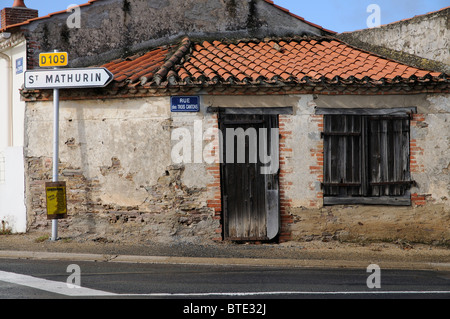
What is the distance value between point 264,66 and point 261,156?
214 centimetres

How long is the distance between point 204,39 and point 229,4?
3.73 ft

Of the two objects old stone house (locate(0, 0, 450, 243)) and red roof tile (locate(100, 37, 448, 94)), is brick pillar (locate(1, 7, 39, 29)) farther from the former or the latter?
old stone house (locate(0, 0, 450, 243))

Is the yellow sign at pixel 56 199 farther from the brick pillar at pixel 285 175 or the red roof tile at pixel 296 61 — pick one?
the brick pillar at pixel 285 175

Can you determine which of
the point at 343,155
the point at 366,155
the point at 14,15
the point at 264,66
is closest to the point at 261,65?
the point at 264,66

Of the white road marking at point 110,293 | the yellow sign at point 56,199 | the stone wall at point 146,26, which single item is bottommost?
the white road marking at point 110,293

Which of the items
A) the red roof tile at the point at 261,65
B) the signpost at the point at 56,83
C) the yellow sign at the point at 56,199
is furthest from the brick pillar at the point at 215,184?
the yellow sign at the point at 56,199

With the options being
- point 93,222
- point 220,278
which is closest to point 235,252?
point 220,278

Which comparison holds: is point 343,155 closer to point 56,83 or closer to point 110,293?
point 56,83

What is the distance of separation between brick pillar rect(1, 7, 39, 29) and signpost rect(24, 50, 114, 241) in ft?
13.7

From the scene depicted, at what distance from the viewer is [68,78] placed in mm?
11391

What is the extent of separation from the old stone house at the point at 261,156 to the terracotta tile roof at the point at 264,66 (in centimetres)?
6

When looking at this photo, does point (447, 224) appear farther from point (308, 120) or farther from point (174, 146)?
point (174, 146)

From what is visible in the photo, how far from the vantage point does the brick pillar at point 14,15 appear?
14969mm

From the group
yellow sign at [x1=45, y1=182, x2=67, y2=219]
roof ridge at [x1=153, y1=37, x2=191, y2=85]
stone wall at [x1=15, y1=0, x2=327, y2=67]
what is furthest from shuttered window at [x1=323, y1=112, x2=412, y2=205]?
yellow sign at [x1=45, y1=182, x2=67, y2=219]
